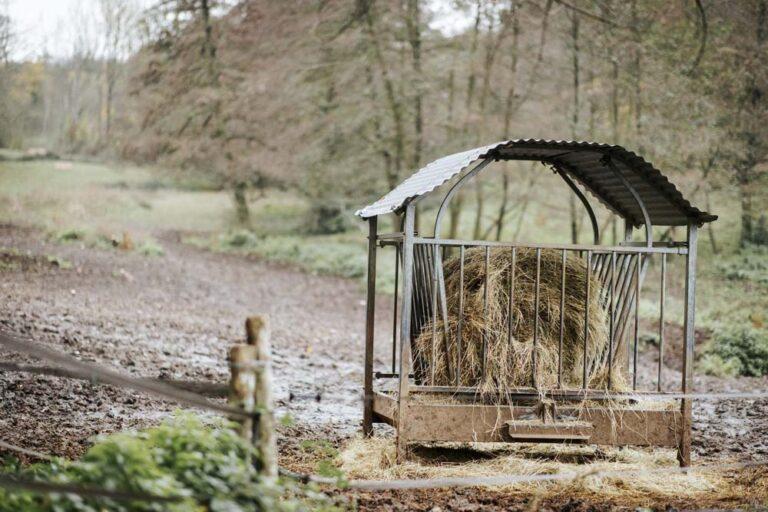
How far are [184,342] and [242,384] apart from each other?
698cm

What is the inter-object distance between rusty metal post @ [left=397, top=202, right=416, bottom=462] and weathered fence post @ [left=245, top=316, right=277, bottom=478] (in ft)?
6.80

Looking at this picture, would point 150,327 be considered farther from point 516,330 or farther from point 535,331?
point 535,331

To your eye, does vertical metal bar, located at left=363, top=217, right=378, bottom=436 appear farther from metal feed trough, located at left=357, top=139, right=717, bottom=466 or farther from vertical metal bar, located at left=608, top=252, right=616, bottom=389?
vertical metal bar, located at left=608, top=252, right=616, bottom=389

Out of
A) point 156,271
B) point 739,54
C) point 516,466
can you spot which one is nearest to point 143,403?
point 516,466

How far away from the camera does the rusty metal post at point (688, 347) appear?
629cm

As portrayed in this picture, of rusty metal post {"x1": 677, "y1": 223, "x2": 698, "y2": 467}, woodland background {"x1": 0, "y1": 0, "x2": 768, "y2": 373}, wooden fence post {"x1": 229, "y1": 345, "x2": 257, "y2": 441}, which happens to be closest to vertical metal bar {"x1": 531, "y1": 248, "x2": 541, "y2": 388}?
rusty metal post {"x1": 677, "y1": 223, "x2": 698, "y2": 467}

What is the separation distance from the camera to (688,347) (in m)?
6.44

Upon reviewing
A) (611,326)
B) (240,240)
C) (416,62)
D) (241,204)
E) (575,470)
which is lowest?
(575,470)

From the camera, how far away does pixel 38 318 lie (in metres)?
9.82

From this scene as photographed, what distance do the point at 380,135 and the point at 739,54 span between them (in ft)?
28.8

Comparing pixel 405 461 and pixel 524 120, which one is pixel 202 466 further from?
pixel 524 120

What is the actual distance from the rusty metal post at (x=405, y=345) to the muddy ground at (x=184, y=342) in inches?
22.6

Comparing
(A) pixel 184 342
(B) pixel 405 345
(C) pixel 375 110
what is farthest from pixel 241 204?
(B) pixel 405 345

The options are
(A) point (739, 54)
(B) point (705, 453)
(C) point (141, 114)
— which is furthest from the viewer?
(C) point (141, 114)
